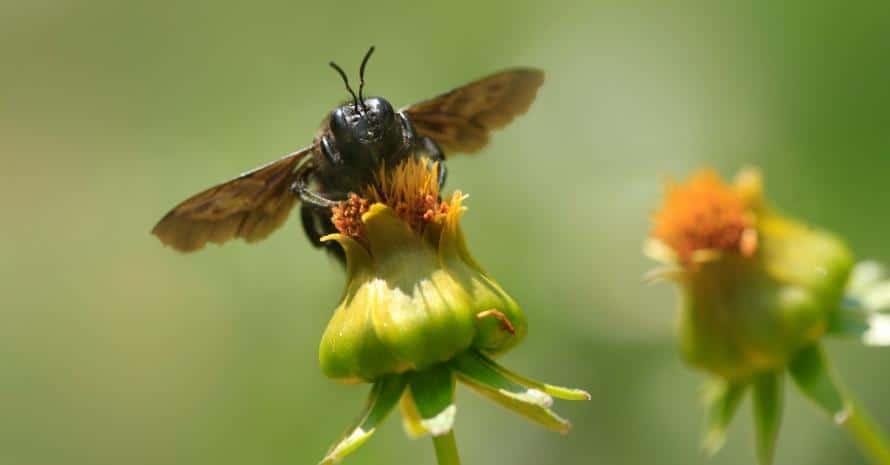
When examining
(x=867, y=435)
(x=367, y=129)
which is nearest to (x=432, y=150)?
(x=367, y=129)

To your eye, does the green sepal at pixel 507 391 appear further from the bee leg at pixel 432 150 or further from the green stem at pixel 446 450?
the bee leg at pixel 432 150

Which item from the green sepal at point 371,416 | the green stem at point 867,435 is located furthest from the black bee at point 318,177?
the green stem at point 867,435

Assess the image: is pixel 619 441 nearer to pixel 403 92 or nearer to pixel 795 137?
pixel 795 137

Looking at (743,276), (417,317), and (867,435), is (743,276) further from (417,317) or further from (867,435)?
(417,317)

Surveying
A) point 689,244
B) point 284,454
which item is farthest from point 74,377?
point 689,244

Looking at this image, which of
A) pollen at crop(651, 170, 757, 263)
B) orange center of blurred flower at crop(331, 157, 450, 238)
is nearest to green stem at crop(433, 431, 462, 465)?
orange center of blurred flower at crop(331, 157, 450, 238)
